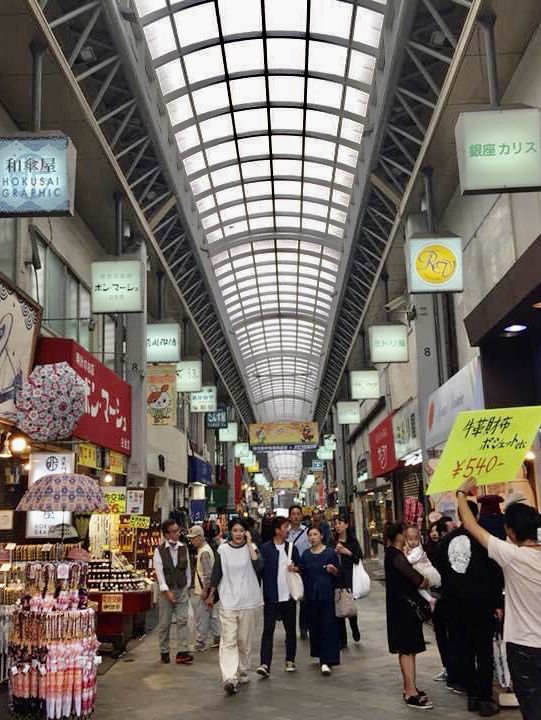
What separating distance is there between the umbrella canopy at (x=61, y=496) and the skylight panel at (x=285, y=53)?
10.3 m

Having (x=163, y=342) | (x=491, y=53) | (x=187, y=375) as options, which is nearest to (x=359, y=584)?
(x=491, y=53)

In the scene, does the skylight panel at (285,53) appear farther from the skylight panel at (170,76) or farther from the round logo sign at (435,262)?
the round logo sign at (435,262)

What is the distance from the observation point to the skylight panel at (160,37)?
13133 mm

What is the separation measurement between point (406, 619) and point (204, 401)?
19.6 meters

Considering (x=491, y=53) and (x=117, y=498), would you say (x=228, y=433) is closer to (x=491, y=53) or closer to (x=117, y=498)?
(x=117, y=498)

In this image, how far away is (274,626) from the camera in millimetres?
7727

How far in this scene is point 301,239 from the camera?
919 inches

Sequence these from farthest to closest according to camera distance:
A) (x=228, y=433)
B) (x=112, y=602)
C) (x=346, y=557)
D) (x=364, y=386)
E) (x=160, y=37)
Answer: (x=228, y=433)
(x=364, y=386)
(x=160, y=37)
(x=112, y=602)
(x=346, y=557)

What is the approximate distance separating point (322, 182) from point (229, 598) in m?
14.4

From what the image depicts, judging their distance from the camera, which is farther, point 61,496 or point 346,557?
point 346,557

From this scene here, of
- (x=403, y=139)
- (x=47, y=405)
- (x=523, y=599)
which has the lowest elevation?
(x=523, y=599)

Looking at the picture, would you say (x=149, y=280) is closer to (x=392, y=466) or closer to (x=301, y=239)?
(x=301, y=239)

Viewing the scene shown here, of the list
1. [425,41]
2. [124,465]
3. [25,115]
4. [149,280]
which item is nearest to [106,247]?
[149,280]

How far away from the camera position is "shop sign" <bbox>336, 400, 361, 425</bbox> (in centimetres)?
2927
